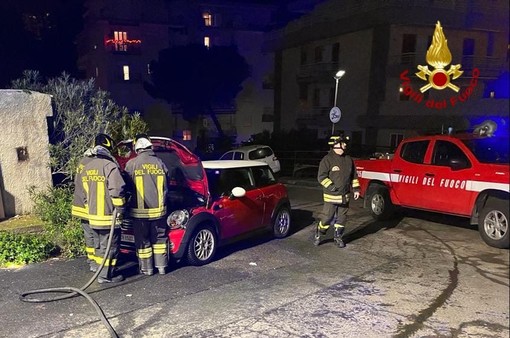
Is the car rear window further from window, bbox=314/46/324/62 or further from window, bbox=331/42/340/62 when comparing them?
window, bbox=331/42/340/62

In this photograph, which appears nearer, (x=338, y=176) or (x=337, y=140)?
(x=337, y=140)

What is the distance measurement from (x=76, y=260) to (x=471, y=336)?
4596 millimetres

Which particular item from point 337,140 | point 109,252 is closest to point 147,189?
point 109,252

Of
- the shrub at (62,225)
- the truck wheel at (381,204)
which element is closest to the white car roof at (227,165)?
the shrub at (62,225)

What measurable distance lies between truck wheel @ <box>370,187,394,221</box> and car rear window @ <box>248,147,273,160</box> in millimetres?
6881

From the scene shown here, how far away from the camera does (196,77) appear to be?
Answer: 26.5 metres

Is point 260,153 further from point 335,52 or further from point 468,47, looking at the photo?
point 468,47

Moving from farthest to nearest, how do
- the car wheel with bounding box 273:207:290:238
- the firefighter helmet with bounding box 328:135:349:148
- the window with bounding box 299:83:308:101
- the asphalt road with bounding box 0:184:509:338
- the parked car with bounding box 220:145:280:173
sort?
the parked car with bounding box 220:145:280:173 → the window with bounding box 299:83:308:101 → the car wheel with bounding box 273:207:290:238 → the firefighter helmet with bounding box 328:135:349:148 → the asphalt road with bounding box 0:184:509:338

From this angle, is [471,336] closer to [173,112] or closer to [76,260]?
[76,260]

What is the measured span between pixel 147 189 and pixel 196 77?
23.0 meters

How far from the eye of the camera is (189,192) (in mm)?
5258

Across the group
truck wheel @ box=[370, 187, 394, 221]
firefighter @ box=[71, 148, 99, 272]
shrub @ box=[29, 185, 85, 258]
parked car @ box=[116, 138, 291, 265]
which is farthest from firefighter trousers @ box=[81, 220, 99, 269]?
truck wheel @ box=[370, 187, 394, 221]

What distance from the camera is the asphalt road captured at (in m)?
3.37

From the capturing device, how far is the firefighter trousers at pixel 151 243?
4691 millimetres
